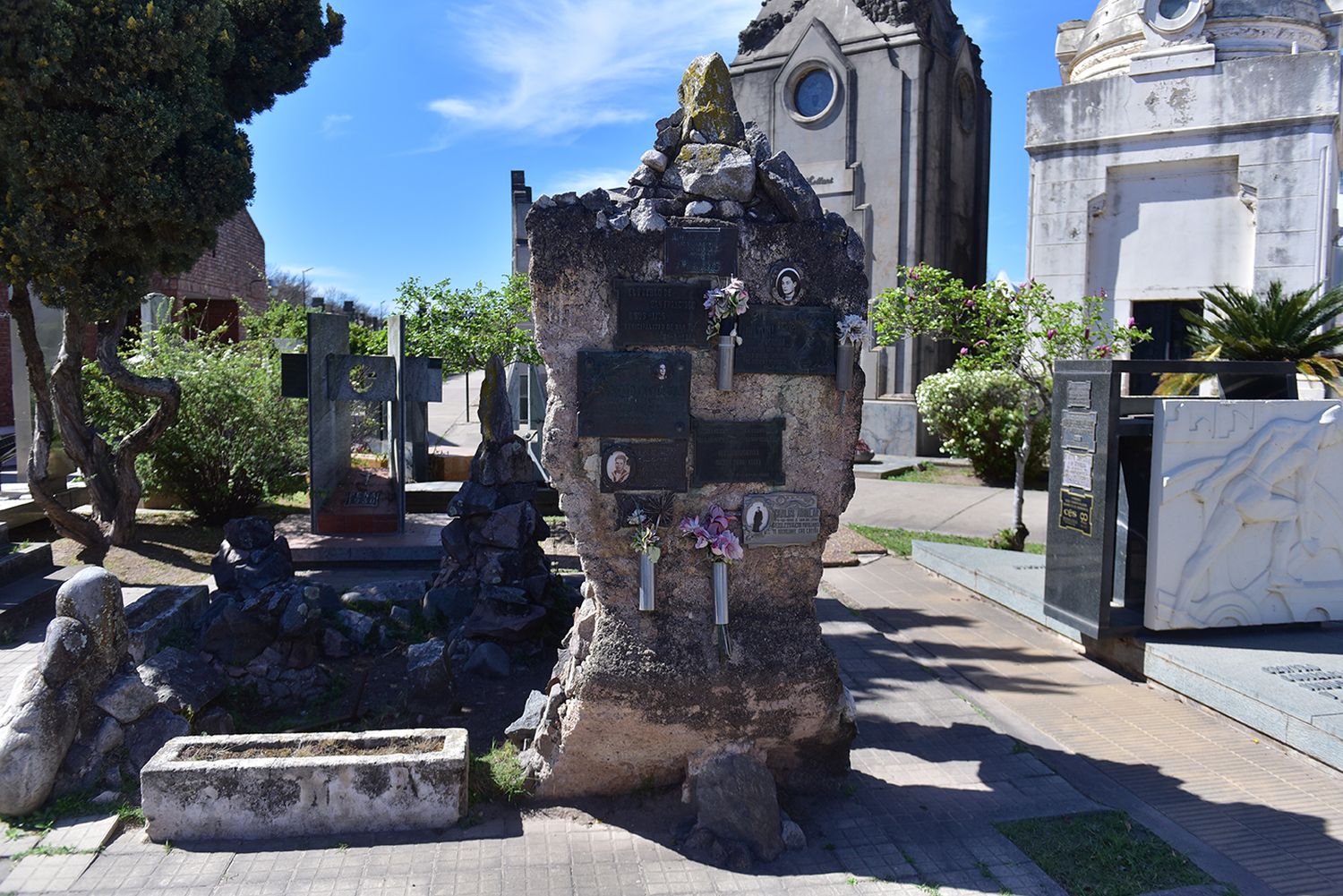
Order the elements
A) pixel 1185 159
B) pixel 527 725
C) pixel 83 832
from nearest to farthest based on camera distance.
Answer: pixel 83 832, pixel 527 725, pixel 1185 159

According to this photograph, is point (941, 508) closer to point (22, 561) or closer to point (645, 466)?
point (645, 466)

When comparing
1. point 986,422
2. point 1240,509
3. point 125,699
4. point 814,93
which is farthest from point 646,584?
point 814,93

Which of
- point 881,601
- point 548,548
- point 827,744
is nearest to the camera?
point 827,744

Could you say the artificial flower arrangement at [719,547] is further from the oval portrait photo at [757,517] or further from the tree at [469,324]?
the tree at [469,324]

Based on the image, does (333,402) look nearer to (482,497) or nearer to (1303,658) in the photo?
(482,497)

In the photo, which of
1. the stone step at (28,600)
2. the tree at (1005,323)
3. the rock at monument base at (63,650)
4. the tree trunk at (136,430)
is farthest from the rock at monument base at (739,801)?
the tree trunk at (136,430)

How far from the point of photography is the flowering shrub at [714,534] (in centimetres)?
468

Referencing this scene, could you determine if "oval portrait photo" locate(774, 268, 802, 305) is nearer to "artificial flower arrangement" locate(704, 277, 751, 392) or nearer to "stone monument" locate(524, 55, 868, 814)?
"stone monument" locate(524, 55, 868, 814)

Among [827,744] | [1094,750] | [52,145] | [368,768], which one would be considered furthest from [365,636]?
[52,145]

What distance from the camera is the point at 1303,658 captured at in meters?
6.38

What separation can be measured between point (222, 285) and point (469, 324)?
15.8m

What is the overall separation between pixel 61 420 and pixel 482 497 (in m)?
5.55

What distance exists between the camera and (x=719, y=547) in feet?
15.3

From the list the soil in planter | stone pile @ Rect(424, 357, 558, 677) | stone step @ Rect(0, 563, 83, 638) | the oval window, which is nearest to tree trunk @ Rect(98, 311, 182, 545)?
stone step @ Rect(0, 563, 83, 638)
